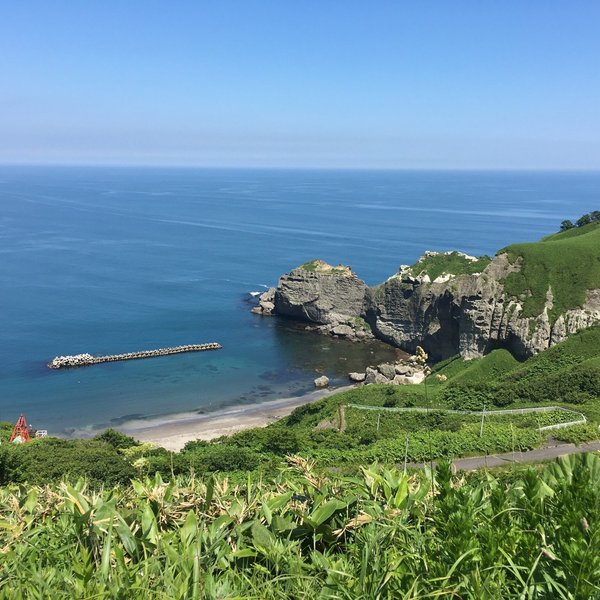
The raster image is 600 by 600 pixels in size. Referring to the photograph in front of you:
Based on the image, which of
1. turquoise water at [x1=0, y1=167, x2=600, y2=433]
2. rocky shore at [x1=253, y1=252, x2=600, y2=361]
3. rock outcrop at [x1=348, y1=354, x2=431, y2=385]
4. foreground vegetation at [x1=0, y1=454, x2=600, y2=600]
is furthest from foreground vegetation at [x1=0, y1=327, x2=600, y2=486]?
turquoise water at [x1=0, y1=167, x2=600, y2=433]

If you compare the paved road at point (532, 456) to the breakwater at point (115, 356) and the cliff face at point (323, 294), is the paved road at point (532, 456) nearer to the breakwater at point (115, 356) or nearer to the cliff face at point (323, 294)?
the breakwater at point (115, 356)

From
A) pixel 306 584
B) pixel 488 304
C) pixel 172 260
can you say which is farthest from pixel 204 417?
pixel 172 260

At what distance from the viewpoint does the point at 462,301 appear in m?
58.7

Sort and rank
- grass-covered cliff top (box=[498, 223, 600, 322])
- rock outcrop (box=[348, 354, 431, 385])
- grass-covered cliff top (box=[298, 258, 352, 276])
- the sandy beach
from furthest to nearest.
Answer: grass-covered cliff top (box=[298, 258, 352, 276]) < rock outcrop (box=[348, 354, 431, 385]) < grass-covered cliff top (box=[498, 223, 600, 322]) < the sandy beach

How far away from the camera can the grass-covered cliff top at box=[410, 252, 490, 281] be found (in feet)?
233

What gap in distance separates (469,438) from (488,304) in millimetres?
28985

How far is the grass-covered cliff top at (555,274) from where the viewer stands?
5378 centimetres

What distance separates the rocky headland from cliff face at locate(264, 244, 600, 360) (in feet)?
0.29

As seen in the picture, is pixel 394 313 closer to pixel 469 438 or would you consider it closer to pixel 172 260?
pixel 469 438

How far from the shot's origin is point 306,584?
5469 millimetres

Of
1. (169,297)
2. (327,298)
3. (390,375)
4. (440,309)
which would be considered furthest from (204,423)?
(169,297)

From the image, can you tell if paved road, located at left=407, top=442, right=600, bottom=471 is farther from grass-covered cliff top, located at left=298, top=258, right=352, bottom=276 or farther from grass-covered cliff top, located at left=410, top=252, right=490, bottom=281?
grass-covered cliff top, located at left=298, top=258, right=352, bottom=276

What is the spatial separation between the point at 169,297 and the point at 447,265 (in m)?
40.6

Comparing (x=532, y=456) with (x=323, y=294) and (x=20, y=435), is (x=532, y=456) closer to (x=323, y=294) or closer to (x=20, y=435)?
(x=20, y=435)
